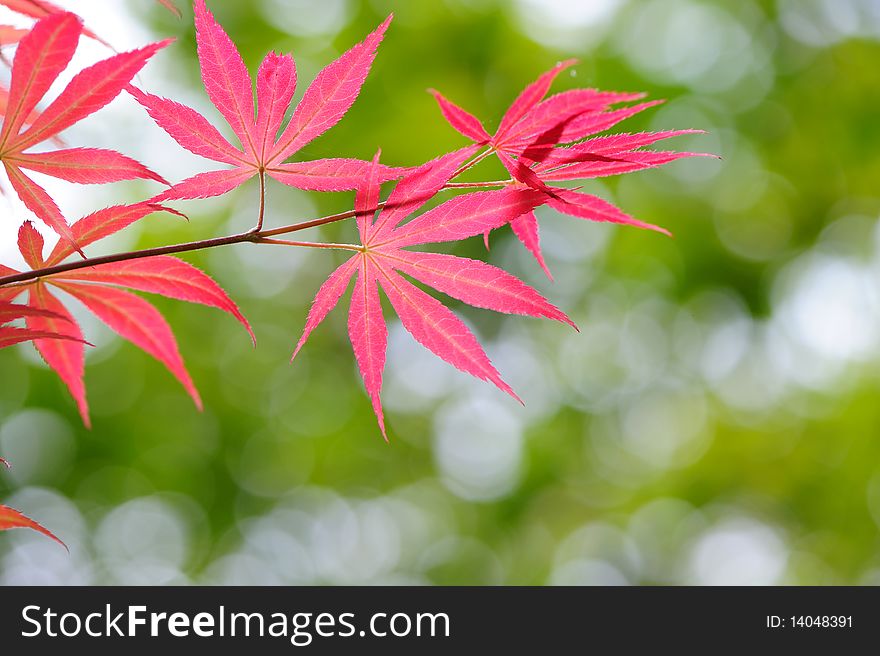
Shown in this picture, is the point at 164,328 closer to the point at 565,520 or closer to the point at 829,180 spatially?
the point at 565,520

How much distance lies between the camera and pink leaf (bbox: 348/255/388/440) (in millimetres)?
550

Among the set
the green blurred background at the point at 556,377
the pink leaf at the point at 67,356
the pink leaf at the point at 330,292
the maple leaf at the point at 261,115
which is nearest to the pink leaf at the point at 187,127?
the maple leaf at the point at 261,115

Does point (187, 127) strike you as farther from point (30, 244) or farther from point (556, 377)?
point (556, 377)

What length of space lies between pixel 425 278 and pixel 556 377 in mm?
4961

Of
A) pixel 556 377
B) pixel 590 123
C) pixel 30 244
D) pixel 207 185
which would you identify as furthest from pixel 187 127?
pixel 556 377

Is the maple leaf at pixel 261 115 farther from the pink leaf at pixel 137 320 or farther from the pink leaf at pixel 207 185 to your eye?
the pink leaf at pixel 137 320

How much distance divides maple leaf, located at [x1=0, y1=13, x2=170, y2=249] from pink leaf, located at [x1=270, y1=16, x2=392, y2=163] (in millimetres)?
105

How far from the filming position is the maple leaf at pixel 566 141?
1.49ft

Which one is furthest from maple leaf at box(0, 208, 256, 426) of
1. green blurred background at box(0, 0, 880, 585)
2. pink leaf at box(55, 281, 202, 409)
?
green blurred background at box(0, 0, 880, 585)

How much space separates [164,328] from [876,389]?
5.61 meters

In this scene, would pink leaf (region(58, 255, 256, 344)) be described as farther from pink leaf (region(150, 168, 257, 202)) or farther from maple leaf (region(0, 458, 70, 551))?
maple leaf (region(0, 458, 70, 551))

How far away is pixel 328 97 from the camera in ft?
1.62

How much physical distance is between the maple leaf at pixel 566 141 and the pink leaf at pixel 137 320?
0.28 m

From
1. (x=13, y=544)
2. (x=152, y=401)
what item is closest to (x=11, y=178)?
(x=152, y=401)
